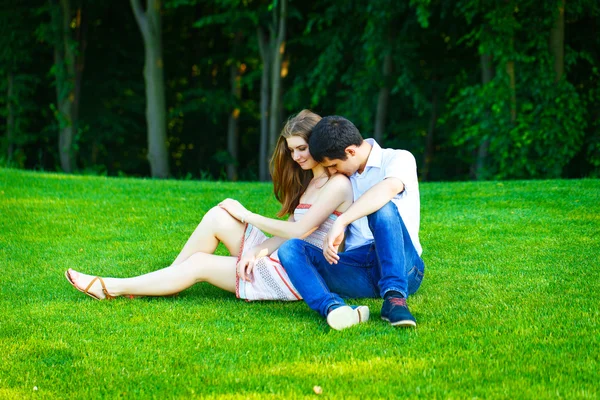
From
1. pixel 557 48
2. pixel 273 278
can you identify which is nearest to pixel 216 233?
pixel 273 278

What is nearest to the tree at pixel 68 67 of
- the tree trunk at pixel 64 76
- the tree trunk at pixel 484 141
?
the tree trunk at pixel 64 76

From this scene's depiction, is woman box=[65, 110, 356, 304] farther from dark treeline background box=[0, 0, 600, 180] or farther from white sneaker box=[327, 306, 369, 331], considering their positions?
dark treeline background box=[0, 0, 600, 180]

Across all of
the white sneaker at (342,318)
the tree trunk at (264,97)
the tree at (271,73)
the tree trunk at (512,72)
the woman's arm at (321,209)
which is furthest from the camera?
the tree trunk at (264,97)

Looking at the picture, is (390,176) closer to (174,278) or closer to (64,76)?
(174,278)

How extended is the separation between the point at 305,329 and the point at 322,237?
0.81m

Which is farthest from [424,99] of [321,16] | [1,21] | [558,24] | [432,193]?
[1,21]

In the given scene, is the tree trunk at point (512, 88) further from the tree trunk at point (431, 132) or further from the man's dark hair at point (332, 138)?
the man's dark hair at point (332, 138)

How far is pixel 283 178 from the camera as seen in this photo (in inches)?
207

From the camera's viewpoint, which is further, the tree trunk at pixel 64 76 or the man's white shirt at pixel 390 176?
the tree trunk at pixel 64 76

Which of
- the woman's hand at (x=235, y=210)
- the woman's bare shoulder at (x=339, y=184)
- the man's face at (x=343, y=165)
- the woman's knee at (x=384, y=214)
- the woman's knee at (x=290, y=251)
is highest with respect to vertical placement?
the man's face at (x=343, y=165)

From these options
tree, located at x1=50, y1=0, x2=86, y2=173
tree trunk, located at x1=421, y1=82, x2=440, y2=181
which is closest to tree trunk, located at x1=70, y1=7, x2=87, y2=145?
tree, located at x1=50, y1=0, x2=86, y2=173

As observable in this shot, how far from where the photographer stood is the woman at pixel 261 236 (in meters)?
4.99

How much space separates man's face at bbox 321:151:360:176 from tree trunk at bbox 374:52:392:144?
13372 millimetres

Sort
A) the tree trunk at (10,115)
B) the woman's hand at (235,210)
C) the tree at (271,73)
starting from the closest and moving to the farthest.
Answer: the woman's hand at (235,210), the tree at (271,73), the tree trunk at (10,115)
